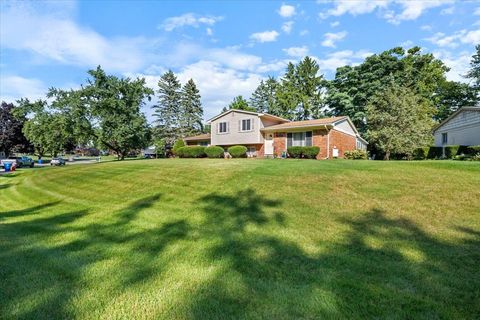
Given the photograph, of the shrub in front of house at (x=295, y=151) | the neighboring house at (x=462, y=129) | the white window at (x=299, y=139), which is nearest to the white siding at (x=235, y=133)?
the white window at (x=299, y=139)

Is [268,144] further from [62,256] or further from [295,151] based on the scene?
[62,256]

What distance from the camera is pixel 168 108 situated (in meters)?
52.8

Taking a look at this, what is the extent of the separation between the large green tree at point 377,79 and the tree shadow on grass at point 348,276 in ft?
103

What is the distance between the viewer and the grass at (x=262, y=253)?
272 cm

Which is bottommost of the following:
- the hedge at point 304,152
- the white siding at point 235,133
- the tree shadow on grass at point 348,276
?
Result: the tree shadow on grass at point 348,276

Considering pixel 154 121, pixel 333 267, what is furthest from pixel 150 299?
pixel 154 121

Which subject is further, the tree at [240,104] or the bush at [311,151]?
the tree at [240,104]

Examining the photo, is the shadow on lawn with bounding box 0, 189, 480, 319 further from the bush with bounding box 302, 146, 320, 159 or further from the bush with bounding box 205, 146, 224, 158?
the bush with bounding box 205, 146, 224, 158

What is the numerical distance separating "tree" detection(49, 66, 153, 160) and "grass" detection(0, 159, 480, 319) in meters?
25.6

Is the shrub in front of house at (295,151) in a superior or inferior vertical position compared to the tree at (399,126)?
inferior

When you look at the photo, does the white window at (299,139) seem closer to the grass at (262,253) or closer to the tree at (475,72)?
the grass at (262,253)

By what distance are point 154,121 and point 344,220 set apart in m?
51.6

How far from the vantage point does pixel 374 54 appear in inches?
1379

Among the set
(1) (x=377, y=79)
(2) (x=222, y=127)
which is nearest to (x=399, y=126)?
(1) (x=377, y=79)
